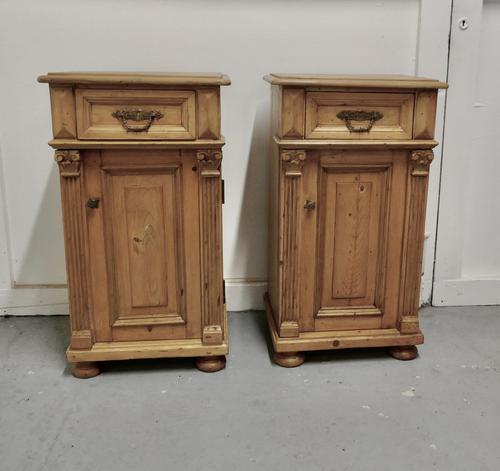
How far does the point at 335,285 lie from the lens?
2.04 metres

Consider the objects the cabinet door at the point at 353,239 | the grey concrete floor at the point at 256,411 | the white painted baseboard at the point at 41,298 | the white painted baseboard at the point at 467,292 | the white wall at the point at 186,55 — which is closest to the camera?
the grey concrete floor at the point at 256,411

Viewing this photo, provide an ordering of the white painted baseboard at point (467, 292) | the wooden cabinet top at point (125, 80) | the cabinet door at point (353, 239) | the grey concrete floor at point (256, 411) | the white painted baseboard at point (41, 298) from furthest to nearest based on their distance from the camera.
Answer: the white painted baseboard at point (467, 292)
the white painted baseboard at point (41, 298)
the cabinet door at point (353, 239)
the wooden cabinet top at point (125, 80)
the grey concrete floor at point (256, 411)

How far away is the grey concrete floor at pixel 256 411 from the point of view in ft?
5.14

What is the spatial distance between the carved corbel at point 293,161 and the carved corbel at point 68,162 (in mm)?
659

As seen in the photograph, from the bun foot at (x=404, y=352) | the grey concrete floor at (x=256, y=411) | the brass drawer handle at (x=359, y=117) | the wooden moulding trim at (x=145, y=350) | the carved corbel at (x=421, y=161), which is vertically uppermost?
the brass drawer handle at (x=359, y=117)

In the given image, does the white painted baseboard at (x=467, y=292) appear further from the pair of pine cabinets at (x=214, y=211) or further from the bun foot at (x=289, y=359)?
the bun foot at (x=289, y=359)

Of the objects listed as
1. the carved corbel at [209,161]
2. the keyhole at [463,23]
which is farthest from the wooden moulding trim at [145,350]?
the keyhole at [463,23]

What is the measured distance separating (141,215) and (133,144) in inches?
9.5

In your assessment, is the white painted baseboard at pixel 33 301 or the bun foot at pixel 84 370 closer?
the bun foot at pixel 84 370

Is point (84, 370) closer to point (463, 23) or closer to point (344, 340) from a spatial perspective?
point (344, 340)

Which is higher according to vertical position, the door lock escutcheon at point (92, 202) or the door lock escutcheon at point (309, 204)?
the door lock escutcheon at point (92, 202)

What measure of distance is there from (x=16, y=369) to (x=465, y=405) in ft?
5.01

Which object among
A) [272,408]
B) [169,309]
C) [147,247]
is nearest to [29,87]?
[147,247]

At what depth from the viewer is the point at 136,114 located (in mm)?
1790
